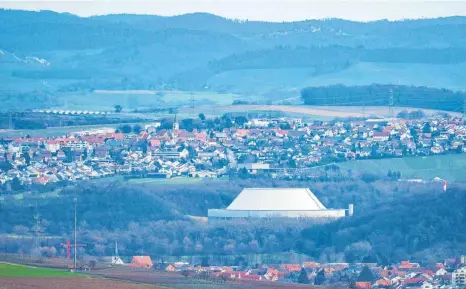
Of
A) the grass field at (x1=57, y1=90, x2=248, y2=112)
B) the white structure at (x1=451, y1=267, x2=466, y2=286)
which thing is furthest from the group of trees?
the white structure at (x1=451, y1=267, x2=466, y2=286)

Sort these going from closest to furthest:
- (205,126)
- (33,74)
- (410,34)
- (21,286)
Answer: (21,286) → (205,126) → (33,74) → (410,34)

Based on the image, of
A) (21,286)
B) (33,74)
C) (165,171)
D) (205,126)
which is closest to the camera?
(21,286)

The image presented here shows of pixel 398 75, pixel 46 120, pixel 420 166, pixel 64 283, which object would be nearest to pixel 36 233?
pixel 64 283

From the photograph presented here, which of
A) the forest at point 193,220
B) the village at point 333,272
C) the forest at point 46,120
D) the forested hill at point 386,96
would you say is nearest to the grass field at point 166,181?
the forest at point 193,220

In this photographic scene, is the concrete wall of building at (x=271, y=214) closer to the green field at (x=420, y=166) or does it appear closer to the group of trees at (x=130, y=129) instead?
the green field at (x=420, y=166)

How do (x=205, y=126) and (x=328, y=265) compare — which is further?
(x=205, y=126)

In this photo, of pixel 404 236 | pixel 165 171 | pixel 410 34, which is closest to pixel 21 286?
pixel 404 236

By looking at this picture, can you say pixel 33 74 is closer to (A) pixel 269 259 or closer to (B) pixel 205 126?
(B) pixel 205 126
